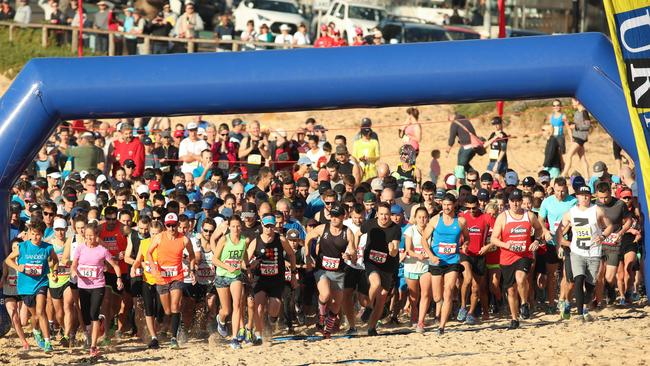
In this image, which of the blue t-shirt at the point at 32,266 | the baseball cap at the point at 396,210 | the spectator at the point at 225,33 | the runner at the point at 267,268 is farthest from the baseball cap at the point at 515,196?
the spectator at the point at 225,33

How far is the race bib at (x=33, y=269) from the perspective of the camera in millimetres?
14461

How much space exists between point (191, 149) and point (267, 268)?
5.10 m

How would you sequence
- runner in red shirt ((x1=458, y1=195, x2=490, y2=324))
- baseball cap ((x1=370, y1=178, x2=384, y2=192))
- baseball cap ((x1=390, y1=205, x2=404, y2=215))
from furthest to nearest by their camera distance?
baseball cap ((x1=370, y1=178, x2=384, y2=192)) → runner in red shirt ((x1=458, y1=195, x2=490, y2=324)) → baseball cap ((x1=390, y1=205, x2=404, y2=215))

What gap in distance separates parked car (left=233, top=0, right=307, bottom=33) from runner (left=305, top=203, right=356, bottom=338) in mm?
15854

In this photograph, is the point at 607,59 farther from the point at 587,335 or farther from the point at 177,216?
the point at 177,216

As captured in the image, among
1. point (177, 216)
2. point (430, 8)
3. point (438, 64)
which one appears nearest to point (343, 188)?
point (177, 216)

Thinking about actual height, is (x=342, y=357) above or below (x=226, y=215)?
below

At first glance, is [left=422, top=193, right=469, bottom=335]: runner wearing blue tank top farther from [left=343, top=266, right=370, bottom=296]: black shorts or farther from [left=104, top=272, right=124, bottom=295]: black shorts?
[left=104, top=272, right=124, bottom=295]: black shorts

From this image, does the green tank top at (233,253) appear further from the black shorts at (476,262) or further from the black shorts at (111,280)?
the black shorts at (476,262)

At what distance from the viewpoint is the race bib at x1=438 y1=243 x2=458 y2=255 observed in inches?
584

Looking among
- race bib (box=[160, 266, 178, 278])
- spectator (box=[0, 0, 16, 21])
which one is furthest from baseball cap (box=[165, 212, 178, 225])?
spectator (box=[0, 0, 16, 21])

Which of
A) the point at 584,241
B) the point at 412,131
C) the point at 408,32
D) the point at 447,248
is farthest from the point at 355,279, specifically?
the point at 408,32

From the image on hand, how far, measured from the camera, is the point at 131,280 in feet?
49.1

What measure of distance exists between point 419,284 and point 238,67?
5.45m
